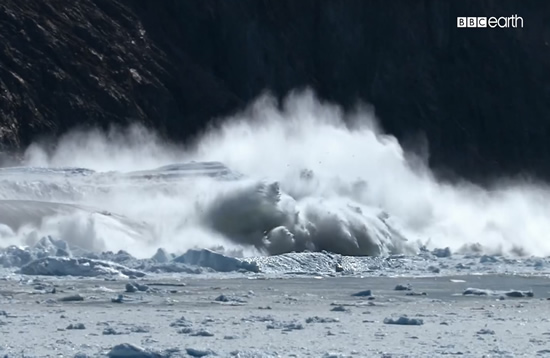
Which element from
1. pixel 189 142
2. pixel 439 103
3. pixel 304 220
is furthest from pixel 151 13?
pixel 304 220

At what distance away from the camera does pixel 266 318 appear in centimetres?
1623

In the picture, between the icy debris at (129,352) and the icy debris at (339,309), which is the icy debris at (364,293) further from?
the icy debris at (129,352)

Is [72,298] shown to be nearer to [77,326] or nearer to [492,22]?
[77,326]

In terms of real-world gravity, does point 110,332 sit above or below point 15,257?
below

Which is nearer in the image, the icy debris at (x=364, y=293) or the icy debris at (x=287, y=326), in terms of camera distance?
the icy debris at (x=287, y=326)

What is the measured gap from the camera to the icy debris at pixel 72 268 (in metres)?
22.2

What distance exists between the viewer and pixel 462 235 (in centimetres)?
3766

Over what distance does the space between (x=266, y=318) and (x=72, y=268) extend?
7.11m

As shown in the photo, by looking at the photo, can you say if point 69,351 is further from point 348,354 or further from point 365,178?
point 365,178

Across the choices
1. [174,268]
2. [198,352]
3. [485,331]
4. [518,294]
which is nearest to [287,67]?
[174,268]

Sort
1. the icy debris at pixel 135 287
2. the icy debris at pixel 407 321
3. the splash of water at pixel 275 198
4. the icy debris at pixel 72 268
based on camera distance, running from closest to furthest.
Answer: the icy debris at pixel 407 321, the icy debris at pixel 135 287, the icy debris at pixel 72 268, the splash of water at pixel 275 198

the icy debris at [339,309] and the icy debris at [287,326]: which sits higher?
the icy debris at [339,309]

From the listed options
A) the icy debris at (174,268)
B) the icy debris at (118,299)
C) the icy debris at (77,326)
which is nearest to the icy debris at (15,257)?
the icy debris at (174,268)

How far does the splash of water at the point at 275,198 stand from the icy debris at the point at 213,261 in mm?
2515
